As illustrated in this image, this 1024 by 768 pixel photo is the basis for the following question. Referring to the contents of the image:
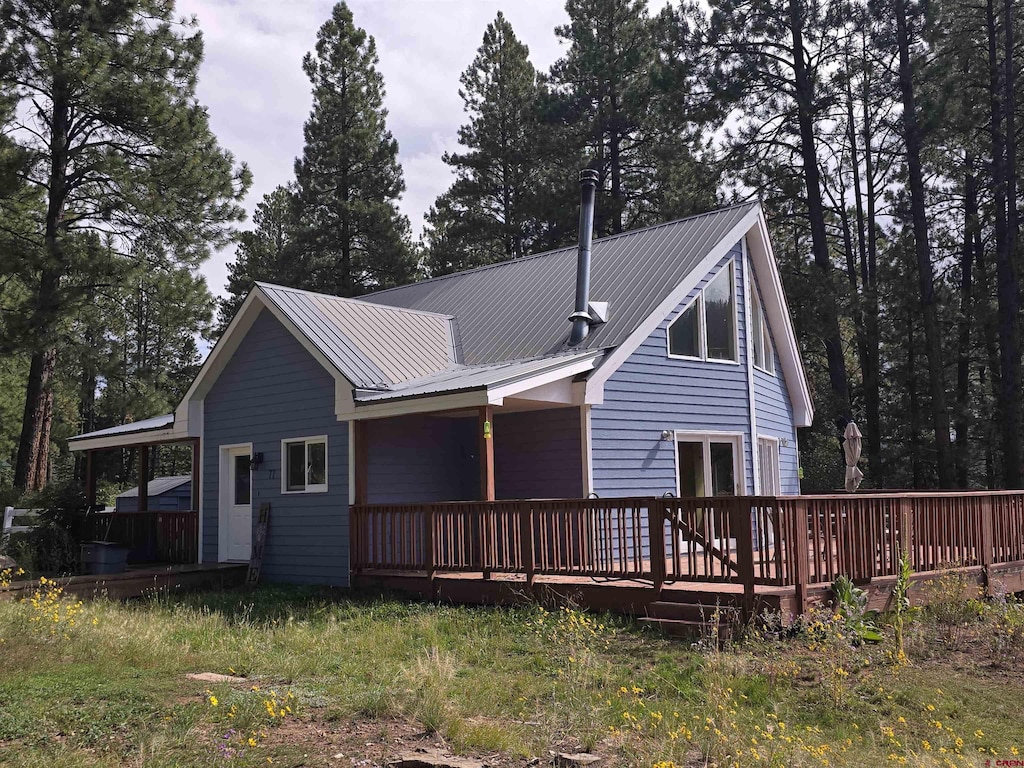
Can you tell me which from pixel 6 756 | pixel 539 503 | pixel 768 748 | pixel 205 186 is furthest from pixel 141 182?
pixel 768 748

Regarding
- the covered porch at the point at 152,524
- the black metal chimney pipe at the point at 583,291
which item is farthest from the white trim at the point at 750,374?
the covered porch at the point at 152,524

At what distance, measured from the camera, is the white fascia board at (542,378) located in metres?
11.8

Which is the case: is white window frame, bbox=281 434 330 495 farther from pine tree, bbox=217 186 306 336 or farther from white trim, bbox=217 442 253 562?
pine tree, bbox=217 186 306 336

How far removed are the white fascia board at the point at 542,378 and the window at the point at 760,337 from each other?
15.9ft

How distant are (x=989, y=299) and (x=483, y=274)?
1515cm

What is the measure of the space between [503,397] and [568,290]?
5.24m

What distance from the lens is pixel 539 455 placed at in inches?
554

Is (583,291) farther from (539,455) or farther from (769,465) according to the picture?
(769,465)

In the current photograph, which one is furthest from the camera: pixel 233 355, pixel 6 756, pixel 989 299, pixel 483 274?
pixel 989 299

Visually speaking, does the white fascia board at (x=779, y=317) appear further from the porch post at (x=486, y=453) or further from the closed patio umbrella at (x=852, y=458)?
the porch post at (x=486, y=453)

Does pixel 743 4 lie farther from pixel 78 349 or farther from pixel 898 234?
pixel 78 349

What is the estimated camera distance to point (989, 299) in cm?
2586

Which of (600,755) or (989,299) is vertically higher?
(989,299)

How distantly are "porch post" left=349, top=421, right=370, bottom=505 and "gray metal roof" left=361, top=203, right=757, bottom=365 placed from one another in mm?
2903
